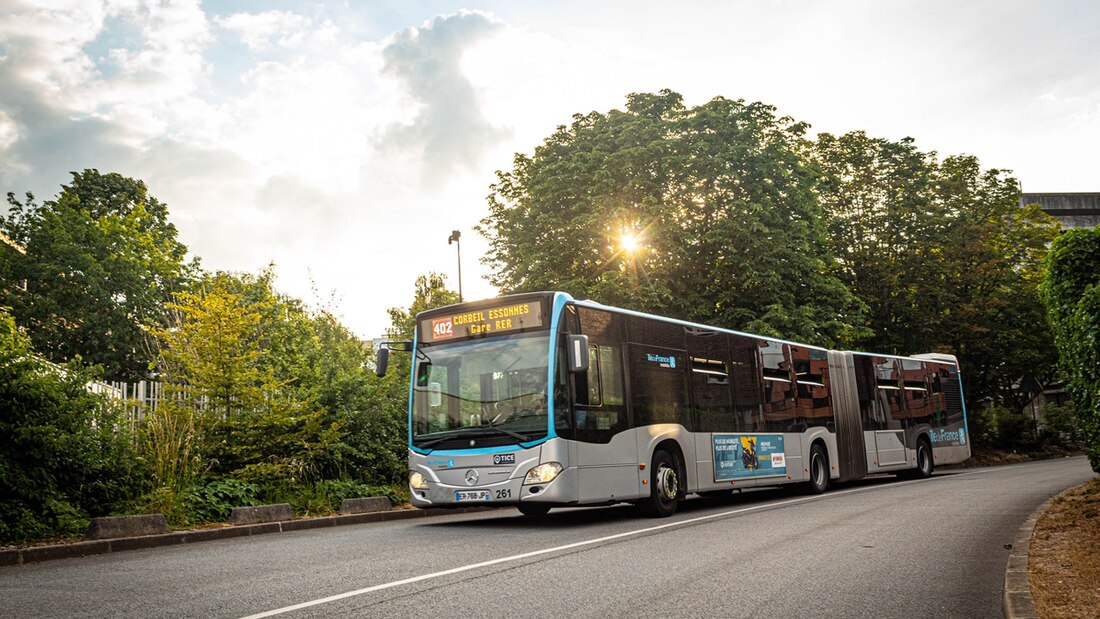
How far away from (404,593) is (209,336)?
9637mm

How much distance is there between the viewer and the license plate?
1234 cm

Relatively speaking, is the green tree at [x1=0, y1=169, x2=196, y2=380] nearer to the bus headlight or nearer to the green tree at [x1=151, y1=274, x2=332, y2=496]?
the green tree at [x1=151, y1=274, x2=332, y2=496]

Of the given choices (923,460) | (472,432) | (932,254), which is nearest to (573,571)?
(472,432)

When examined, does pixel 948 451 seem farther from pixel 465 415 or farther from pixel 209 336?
pixel 209 336

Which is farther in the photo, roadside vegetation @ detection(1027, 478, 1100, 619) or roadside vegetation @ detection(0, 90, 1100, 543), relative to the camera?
roadside vegetation @ detection(0, 90, 1100, 543)

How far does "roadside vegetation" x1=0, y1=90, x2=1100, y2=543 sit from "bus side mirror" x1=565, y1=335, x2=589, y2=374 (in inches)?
224

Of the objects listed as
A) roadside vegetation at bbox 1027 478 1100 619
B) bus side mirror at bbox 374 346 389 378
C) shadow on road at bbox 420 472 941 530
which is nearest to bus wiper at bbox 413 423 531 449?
shadow on road at bbox 420 472 941 530

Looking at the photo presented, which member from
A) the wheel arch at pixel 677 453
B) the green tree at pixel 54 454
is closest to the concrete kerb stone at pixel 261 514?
the green tree at pixel 54 454

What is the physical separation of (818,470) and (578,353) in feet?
31.3

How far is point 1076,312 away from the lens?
31.7 ft

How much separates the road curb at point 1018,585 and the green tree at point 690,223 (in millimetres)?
17729

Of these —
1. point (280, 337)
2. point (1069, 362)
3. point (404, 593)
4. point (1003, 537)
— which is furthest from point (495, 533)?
point (280, 337)

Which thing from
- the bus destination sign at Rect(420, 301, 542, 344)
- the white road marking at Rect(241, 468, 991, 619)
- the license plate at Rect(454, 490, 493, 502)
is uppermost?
the bus destination sign at Rect(420, 301, 542, 344)

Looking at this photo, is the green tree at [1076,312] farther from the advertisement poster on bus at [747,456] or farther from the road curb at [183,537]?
the road curb at [183,537]
